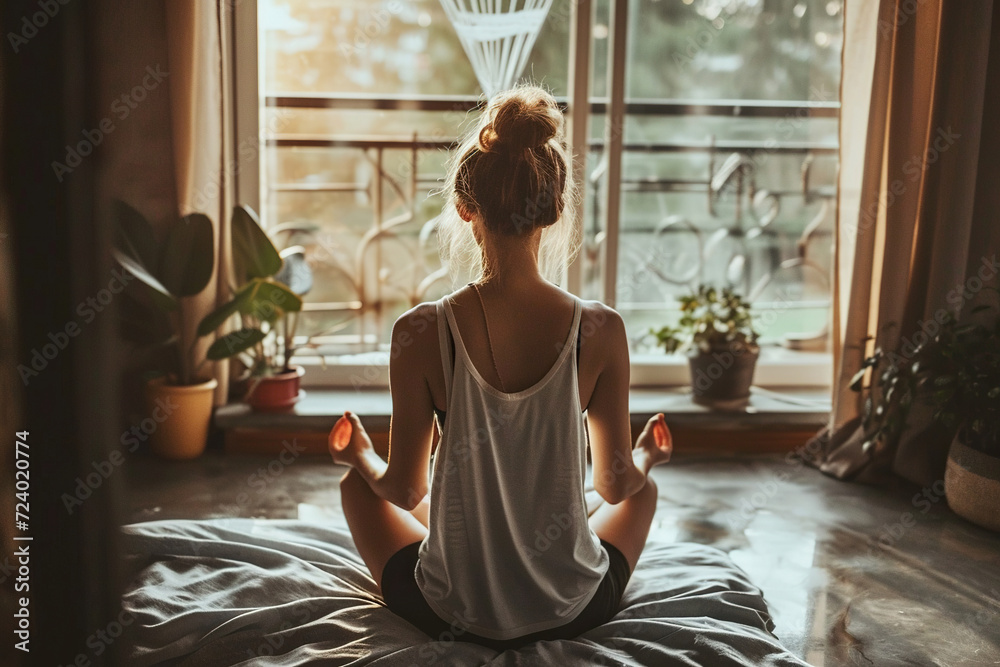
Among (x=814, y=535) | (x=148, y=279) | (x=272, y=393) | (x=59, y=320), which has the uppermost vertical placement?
(x=59, y=320)

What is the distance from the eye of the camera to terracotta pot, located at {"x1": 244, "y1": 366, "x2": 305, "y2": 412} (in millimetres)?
2842

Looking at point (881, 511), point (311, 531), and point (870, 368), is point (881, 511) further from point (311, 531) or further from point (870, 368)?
point (311, 531)

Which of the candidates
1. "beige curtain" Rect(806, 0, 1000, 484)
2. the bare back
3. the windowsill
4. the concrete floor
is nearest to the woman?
the bare back

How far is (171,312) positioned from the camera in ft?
8.86

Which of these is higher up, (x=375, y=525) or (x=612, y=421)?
(x=612, y=421)

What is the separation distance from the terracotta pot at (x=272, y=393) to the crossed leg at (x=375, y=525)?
4.32 ft

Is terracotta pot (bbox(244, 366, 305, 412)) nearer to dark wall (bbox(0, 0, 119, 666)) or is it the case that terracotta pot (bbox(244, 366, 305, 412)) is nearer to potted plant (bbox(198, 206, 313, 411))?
potted plant (bbox(198, 206, 313, 411))

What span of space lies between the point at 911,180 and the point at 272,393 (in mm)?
2095

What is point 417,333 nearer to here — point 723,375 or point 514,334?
point 514,334

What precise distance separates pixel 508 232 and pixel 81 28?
0.92 metres

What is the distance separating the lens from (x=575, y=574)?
146 cm

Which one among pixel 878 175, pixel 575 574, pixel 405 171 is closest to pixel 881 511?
pixel 878 175

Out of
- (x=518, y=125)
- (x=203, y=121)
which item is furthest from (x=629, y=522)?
(x=203, y=121)

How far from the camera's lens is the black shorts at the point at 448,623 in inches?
57.3
